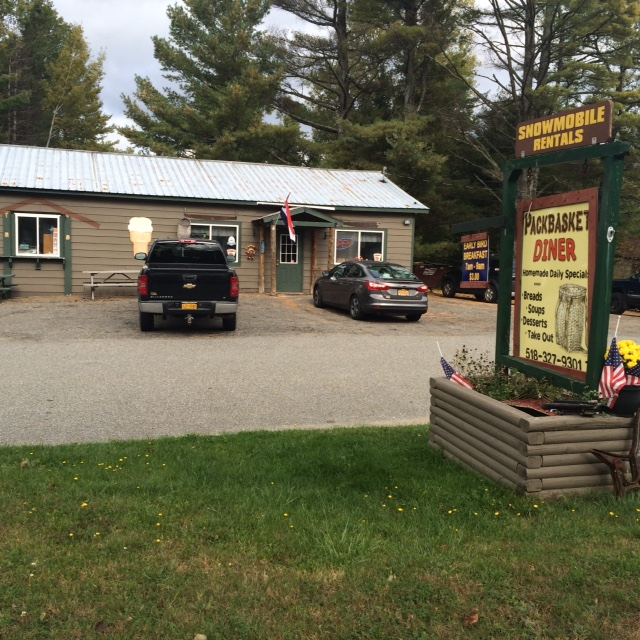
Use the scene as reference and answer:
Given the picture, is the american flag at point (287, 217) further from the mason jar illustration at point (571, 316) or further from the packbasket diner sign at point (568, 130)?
the mason jar illustration at point (571, 316)

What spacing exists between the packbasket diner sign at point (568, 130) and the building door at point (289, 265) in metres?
17.2

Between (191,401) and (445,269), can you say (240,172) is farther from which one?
(191,401)

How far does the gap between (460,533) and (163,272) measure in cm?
975

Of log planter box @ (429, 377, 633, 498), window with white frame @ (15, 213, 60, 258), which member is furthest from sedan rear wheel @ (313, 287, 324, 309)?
log planter box @ (429, 377, 633, 498)

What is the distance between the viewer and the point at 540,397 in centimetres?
Result: 480

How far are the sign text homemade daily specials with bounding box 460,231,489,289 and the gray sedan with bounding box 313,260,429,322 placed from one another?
1002 centimetres

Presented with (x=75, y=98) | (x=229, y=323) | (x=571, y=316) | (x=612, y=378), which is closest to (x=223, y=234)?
(x=229, y=323)

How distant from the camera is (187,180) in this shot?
2212 cm

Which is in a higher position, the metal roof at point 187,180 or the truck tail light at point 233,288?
the metal roof at point 187,180

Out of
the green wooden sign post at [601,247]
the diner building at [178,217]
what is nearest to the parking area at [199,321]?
the diner building at [178,217]

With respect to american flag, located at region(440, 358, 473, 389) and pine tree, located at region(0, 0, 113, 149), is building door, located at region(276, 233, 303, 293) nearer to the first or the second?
american flag, located at region(440, 358, 473, 389)

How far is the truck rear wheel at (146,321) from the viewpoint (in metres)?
12.7

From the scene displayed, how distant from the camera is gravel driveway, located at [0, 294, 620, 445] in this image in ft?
21.1

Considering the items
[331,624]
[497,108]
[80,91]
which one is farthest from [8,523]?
[80,91]
